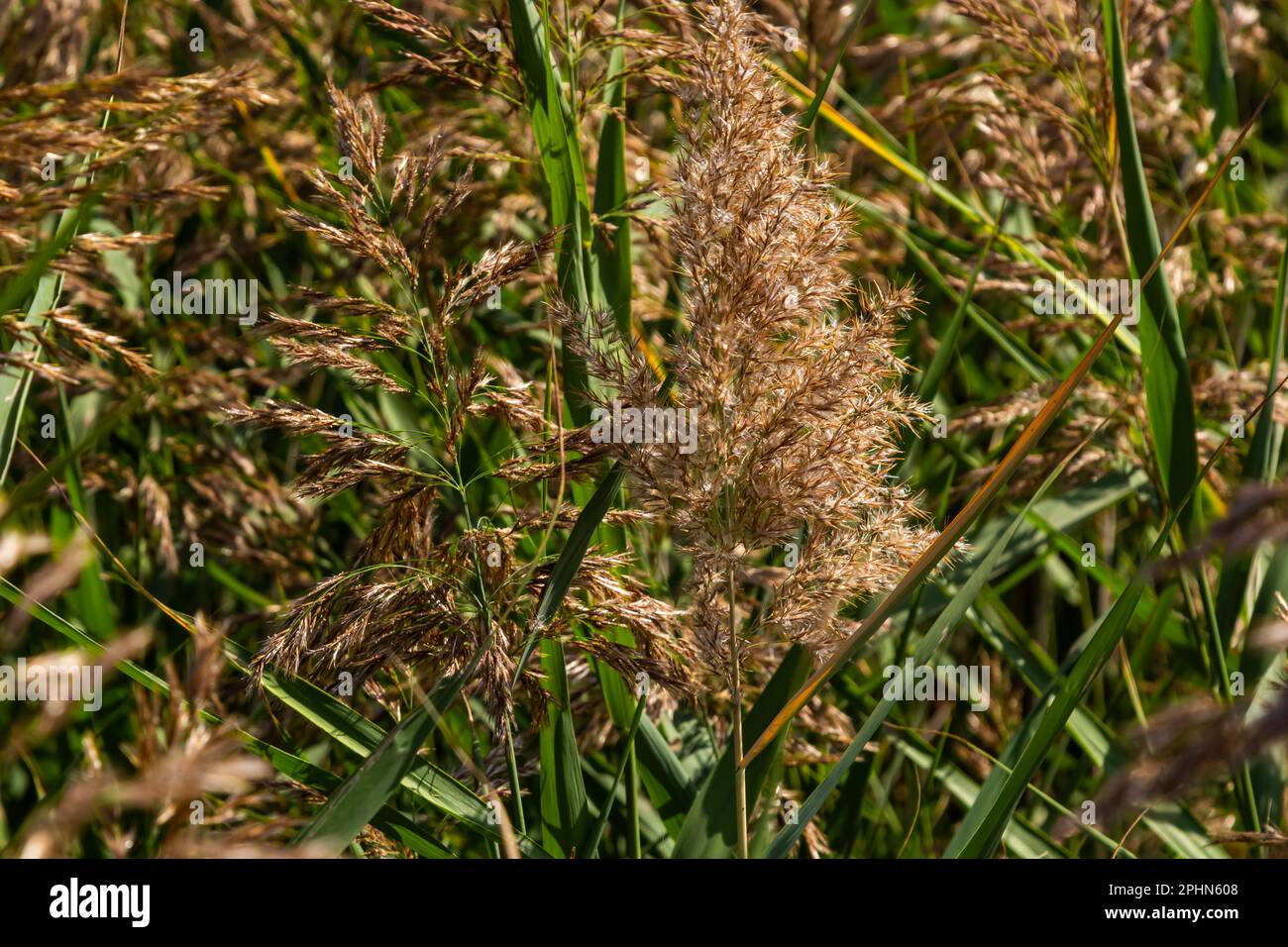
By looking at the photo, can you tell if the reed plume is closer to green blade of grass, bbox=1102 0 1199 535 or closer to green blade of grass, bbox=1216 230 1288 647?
green blade of grass, bbox=1102 0 1199 535

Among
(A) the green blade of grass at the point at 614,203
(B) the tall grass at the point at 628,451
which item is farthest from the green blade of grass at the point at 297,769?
(A) the green blade of grass at the point at 614,203

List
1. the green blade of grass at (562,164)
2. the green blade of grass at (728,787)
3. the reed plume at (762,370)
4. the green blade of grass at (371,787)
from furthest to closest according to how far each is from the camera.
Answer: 1. the green blade of grass at (562,164)
2. the green blade of grass at (728,787)
3. the reed plume at (762,370)
4. the green blade of grass at (371,787)

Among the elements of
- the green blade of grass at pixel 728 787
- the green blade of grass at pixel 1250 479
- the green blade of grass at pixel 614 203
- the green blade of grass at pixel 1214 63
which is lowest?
the green blade of grass at pixel 728 787

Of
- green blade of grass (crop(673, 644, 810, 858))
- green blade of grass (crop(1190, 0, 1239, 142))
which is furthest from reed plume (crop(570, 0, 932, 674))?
green blade of grass (crop(1190, 0, 1239, 142))

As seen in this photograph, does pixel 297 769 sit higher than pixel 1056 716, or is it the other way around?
pixel 1056 716

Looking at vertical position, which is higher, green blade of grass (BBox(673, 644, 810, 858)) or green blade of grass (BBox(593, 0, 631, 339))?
green blade of grass (BBox(593, 0, 631, 339))

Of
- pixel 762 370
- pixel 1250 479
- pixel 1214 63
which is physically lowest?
pixel 1250 479

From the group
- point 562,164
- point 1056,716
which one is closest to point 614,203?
point 562,164

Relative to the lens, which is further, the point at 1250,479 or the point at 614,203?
the point at 1250,479

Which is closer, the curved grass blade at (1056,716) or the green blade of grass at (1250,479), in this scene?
the curved grass blade at (1056,716)

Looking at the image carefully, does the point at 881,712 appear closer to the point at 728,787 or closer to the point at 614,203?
the point at 728,787

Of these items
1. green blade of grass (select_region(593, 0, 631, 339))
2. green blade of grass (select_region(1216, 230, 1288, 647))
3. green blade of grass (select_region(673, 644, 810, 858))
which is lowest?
green blade of grass (select_region(673, 644, 810, 858))

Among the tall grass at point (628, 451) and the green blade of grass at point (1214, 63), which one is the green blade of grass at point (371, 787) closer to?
the tall grass at point (628, 451)
